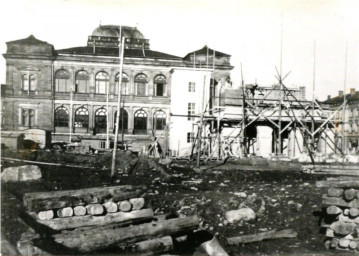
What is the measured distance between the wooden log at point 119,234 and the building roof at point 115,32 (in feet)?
150

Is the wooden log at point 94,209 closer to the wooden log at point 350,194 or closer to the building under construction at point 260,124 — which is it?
the wooden log at point 350,194

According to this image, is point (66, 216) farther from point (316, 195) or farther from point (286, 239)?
point (316, 195)

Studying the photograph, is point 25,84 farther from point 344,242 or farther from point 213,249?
point 344,242

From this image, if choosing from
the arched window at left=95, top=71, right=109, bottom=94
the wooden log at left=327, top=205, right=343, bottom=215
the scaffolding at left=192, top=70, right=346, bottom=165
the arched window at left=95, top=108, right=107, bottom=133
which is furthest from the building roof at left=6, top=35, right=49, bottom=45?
the wooden log at left=327, top=205, right=343, bottom=215

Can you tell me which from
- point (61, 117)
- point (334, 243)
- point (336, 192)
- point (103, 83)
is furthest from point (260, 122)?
point (61, 117)

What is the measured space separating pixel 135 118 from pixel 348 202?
39000mm

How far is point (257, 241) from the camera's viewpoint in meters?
9.07

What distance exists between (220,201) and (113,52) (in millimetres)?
39873

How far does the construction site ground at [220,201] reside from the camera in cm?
873

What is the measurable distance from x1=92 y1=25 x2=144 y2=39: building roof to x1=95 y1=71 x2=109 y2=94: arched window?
24.3 feet

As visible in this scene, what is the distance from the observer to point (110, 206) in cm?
847

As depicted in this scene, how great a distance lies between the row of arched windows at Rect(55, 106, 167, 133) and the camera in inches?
1780

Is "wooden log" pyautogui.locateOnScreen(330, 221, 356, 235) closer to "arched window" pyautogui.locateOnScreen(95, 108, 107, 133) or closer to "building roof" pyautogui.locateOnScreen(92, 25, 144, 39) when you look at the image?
"arched window" pyautogui.locateOnScreen(95, 108, 107, 133)

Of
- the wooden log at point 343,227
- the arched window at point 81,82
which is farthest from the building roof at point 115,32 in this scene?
the wooden log at point 343,227
